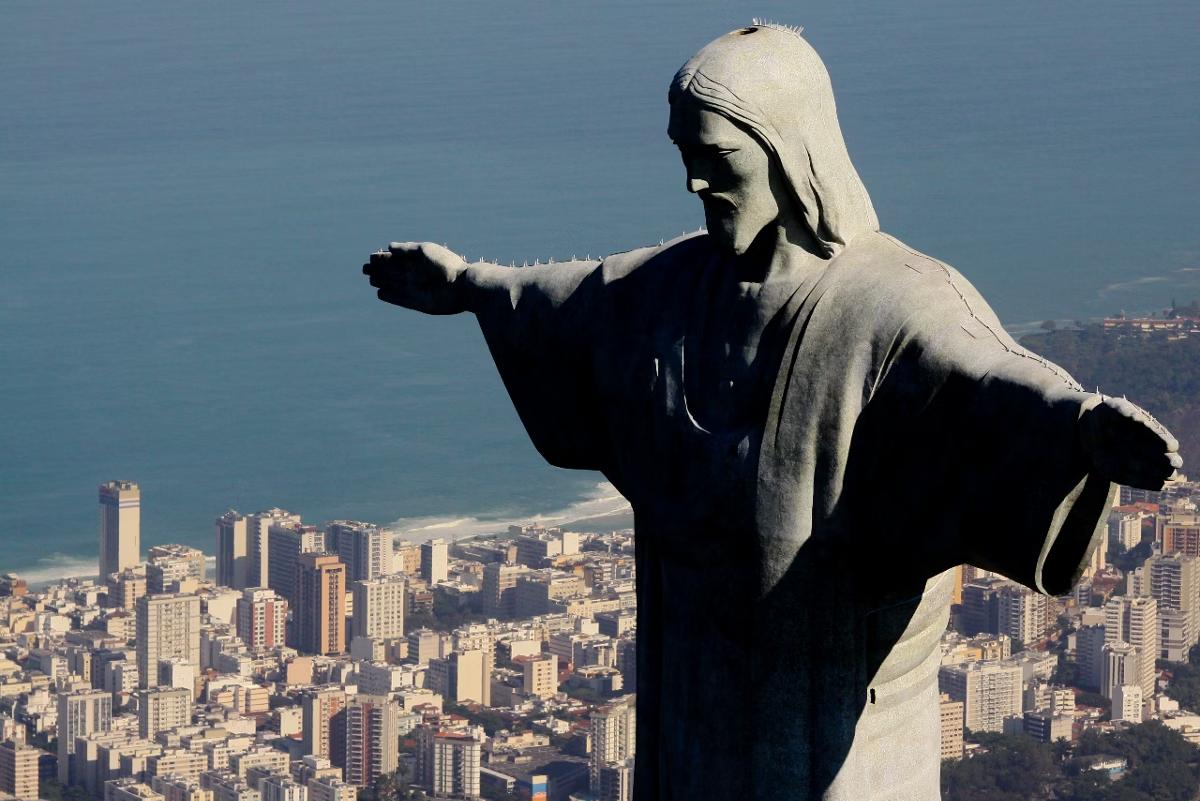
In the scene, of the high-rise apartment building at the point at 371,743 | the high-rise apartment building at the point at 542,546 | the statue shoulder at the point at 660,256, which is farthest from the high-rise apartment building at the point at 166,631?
the statue shoulder at the point at 660,256

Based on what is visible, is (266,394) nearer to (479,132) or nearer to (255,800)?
(255,800)

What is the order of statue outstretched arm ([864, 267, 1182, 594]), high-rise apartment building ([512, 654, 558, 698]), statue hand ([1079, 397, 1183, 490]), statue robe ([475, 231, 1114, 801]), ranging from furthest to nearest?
1. high-rise apartment building ([512, 654, 558, 698])
2. statue robe ([475, 231, 1114, 801])
3. statue outstretched arm ([864, 267, 1182, 594])
4. statue hand ([1079, 397, 1183, 490])

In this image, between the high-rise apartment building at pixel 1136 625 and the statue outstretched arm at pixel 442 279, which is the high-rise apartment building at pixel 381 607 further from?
the statue outstretched arm at pixel 442 279

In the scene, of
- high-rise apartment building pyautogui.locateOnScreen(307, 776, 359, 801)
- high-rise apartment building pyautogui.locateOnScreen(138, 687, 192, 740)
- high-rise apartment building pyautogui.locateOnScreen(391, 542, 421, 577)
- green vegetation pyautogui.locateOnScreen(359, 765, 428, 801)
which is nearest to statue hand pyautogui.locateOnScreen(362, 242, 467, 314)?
high-rise apartment building pyautogui.locateOnScreen(307, 776, 359, 801)

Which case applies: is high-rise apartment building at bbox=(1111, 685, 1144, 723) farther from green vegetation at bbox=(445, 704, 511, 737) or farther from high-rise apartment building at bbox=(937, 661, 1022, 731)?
green vegetation at bbox=(445, 704, 511, 737)

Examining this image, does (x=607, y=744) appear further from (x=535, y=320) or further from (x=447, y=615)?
(x=535, y=320)
